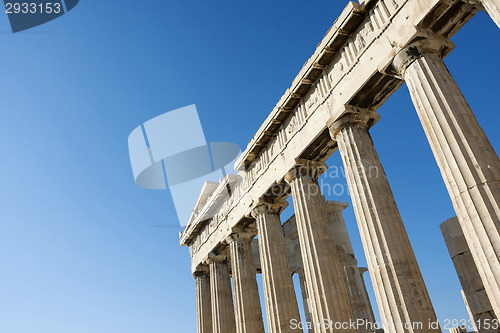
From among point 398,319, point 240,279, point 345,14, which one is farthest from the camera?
point 240,279

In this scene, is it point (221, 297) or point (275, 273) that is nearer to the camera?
point (275, 273)

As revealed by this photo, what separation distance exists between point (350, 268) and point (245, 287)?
298 inches

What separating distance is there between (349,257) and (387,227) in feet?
45.0

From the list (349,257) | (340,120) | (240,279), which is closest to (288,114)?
(340,120)

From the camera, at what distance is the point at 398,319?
9.56 m

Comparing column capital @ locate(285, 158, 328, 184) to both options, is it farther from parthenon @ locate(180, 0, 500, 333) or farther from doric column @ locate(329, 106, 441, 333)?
doric column @ locate(329, 106, 441, 333)

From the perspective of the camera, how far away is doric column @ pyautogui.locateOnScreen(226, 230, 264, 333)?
19.5m

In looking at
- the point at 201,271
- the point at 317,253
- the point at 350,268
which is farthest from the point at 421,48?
the point at 201,271

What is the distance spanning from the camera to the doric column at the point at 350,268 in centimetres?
2242

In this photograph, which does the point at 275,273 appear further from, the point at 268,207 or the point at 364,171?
the point at 364,171

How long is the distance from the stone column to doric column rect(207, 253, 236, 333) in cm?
1381

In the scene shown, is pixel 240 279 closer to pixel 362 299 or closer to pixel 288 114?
pixel 362 299

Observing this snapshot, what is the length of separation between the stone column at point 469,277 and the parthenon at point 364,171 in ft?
0.26

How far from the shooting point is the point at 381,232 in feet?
35.1
